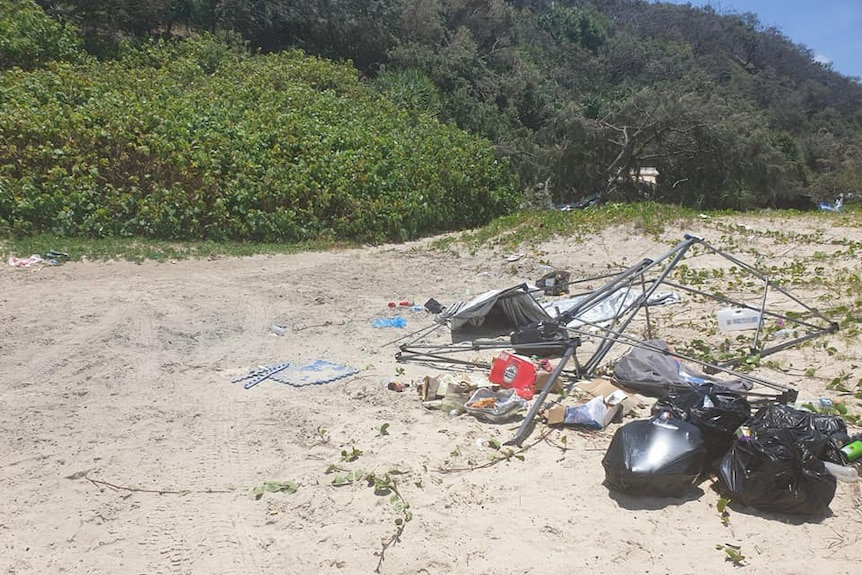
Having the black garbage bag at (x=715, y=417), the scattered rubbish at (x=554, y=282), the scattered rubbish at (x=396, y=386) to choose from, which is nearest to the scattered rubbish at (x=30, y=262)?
the scattered rubbish at (x=396, y=386)

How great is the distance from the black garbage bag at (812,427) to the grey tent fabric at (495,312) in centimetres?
271

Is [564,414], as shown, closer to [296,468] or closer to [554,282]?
[296,468]

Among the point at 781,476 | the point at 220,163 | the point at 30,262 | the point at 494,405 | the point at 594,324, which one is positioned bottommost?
the point at 30,262

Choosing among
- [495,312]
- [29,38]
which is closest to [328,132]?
[29,38]

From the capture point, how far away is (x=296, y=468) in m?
3.82

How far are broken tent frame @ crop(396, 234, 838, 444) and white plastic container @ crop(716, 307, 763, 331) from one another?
0.08 m

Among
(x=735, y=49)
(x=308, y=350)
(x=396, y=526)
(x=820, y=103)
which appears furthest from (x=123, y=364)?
(x=735, y=49)

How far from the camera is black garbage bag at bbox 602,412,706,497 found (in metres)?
3.29

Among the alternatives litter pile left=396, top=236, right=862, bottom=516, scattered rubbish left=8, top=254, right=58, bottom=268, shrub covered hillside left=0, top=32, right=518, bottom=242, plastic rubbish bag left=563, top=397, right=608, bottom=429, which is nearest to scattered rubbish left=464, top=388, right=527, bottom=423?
litter pile left=396, top=236, right=862, bottom=516

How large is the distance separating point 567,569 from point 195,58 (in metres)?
16.5

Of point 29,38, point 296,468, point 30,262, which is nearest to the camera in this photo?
point 296,468

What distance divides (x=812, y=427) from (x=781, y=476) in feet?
1.53

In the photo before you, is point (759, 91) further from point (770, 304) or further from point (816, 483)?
point (816, 483)

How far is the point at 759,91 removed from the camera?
38000 mm
